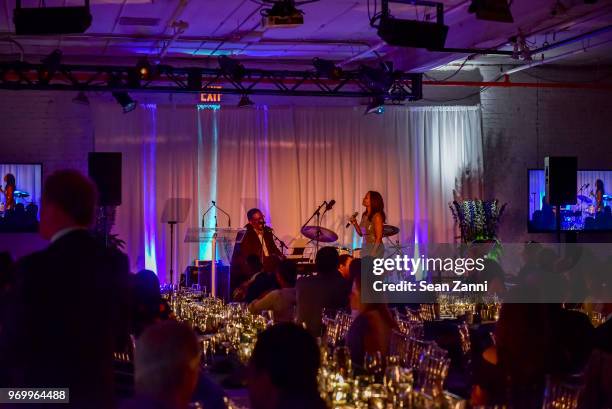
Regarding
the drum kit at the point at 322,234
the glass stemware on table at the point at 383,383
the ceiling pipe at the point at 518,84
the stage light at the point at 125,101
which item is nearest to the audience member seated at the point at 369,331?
the glass stemware on table at the point at 383,383

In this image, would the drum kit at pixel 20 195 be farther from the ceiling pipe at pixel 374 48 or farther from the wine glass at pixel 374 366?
Answer: the wine glass at pixel 374 366

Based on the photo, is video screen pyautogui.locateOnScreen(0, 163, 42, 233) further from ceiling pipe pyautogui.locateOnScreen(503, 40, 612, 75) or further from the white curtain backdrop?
ceiling pipe pyautogui.locateOnScreen(503, 40, 612, 75)

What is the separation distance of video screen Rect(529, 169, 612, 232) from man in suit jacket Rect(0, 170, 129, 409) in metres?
12.0

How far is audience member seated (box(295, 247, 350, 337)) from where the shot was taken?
6750 mm

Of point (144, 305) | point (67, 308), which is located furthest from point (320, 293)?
point (67, 308)

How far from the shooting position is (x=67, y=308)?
8.75 feet

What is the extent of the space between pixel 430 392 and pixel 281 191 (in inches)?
429

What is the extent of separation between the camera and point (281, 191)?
1395 cm

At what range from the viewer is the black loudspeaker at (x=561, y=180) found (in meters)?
13.2

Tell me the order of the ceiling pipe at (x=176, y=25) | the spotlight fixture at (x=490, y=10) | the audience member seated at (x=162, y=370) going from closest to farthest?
the audience member seated at (x=162, y=370)
the spotlight fixture at (x=490, y=10)
the ceiling pipe at (x=176, y=25)

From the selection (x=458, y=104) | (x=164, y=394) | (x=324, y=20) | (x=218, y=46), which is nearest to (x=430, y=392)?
(x=164, y=394)

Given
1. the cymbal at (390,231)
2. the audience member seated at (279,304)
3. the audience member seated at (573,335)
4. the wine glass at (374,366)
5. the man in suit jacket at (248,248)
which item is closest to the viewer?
the wine glass at (374,366)

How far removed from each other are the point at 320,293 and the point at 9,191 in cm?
701

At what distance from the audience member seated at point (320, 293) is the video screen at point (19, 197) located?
6675 mm
